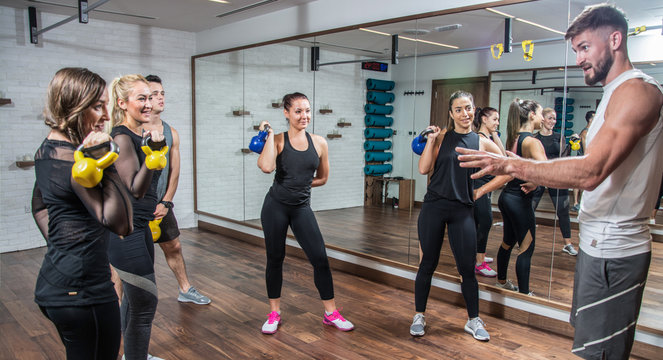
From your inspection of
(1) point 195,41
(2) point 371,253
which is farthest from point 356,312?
(1) point 195,41

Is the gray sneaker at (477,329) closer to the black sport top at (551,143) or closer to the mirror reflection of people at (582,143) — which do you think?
the mirror reflection of people at (582,143)

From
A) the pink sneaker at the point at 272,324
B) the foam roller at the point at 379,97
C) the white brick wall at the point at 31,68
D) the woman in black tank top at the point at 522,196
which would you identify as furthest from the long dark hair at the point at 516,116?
the white brick wall at the point at 31,68

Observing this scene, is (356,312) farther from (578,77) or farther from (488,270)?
(578,77)

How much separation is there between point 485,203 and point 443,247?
1098 millimetres

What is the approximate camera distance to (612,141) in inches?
50.9

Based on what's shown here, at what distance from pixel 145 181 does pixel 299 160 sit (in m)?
1.23

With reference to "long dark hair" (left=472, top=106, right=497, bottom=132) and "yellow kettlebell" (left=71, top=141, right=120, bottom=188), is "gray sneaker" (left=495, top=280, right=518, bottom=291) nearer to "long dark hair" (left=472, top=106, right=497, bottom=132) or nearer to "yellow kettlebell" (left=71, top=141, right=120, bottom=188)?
"long dark hair" (left=472, top=106, right=497, bottom=132)

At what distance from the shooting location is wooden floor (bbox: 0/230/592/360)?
108 inches

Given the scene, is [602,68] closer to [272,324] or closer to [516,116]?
[516,116]

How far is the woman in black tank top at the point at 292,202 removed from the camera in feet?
9.62

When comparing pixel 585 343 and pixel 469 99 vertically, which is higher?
pixel 469 99

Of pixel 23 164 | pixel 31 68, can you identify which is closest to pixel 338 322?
pixel 23 164

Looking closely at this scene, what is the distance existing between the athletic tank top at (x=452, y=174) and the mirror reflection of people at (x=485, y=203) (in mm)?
299

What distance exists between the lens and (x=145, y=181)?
1.86m
